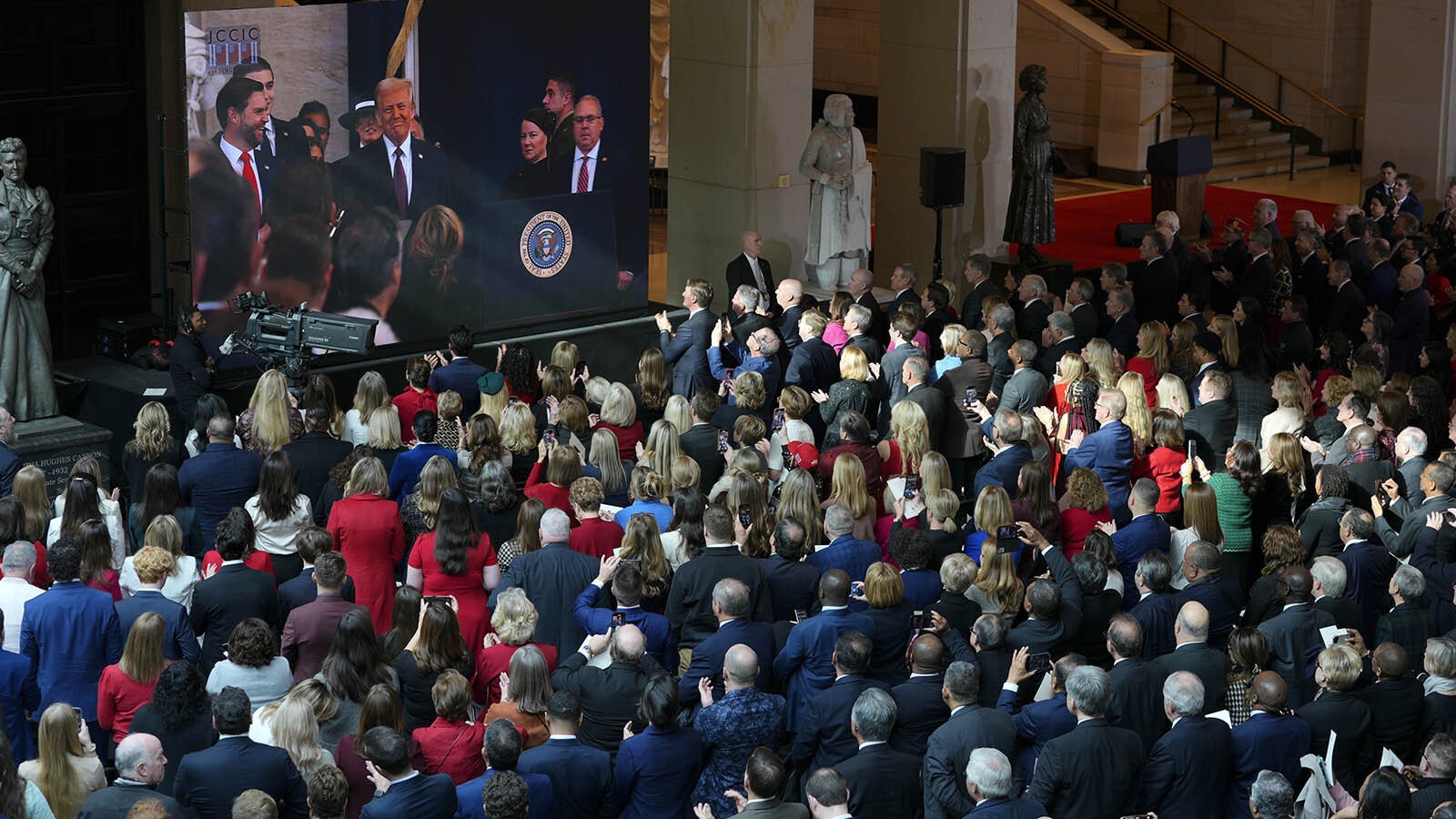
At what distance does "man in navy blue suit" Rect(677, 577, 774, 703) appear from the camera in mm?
7898

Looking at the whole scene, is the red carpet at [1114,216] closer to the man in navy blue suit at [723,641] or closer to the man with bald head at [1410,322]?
the man with bald head at [1410,322]

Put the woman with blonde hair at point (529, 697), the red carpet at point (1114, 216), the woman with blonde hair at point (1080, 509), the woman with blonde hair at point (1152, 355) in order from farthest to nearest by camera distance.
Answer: the red carpet at point (1114, 216)
the woman with blonde hair at point (1152, 355)
the woman with blonde hair at point (1080, 509)
the woman with blonde hair at point (529, 697)

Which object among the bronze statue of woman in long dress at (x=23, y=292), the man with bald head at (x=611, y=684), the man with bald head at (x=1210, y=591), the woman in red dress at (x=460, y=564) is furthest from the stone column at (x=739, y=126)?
the man with bald head at (x=611, y=684)

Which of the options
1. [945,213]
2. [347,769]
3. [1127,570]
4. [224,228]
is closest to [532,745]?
[347,769]

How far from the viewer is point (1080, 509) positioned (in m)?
9.73

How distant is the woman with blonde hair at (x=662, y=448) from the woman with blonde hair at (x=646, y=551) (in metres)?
1.12

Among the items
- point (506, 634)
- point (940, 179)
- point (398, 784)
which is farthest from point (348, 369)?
point (398, 784)

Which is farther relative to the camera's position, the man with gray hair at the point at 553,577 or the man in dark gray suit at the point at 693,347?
the man in dark gray suit at the point at 693,347

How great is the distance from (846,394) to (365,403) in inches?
123

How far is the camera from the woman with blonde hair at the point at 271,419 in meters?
10.7

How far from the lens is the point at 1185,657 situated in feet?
26.2

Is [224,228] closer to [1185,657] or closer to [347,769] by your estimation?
[347,769]

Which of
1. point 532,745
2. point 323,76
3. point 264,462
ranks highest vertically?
point 323,76

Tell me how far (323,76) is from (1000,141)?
25.5 ft
